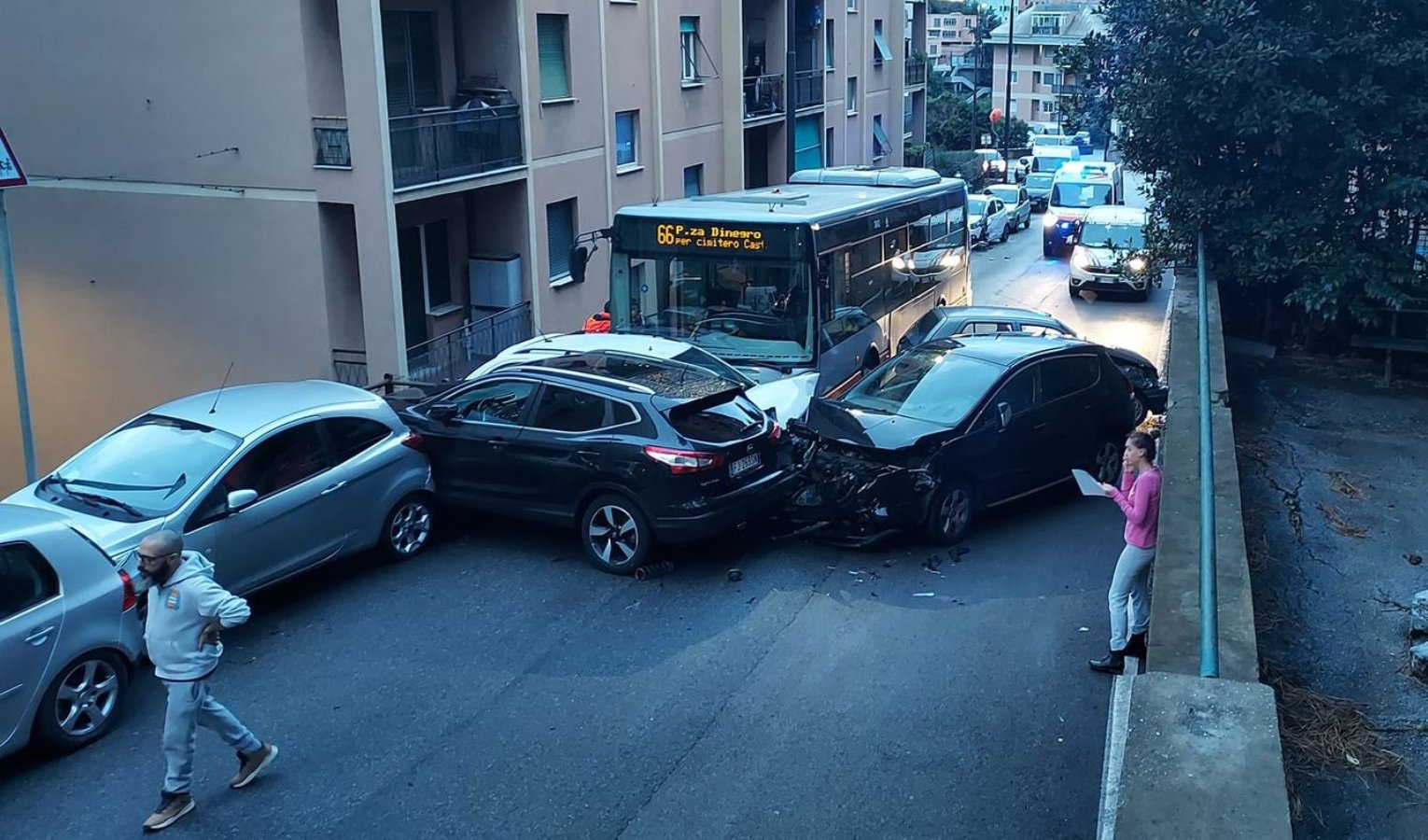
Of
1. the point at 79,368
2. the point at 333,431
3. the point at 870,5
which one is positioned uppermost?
the point at 870,5

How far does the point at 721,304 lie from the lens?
13.6 meters

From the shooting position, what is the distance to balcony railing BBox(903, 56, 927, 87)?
158ft

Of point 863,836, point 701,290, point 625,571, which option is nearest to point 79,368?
point 701,290

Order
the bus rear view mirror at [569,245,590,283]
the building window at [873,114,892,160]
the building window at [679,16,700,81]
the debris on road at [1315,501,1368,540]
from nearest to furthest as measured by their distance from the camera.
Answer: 1. the debris on road at [1315,501,1368,540]
2. the bus rear view mirror at [569,245,590,283]
3. the building window at [679,16,700,81]
4. the building window at [873,114,892,160]

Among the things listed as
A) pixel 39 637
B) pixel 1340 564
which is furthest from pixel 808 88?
pixel 39 637

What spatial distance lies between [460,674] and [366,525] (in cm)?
229

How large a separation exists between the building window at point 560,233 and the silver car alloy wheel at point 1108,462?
12.0 meters

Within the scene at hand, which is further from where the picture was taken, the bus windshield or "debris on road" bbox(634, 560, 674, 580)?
the bus windshield

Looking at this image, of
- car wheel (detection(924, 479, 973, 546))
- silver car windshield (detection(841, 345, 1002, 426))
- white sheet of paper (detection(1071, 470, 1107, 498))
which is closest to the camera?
white sheet of paper (detection(1071, 470, 1107, 498))

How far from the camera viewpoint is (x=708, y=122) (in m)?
28.4

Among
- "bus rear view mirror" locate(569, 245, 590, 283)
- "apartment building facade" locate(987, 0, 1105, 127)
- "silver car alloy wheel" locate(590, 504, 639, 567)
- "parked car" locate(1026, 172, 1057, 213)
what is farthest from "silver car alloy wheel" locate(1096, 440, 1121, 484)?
"apartment building facade" locate(987, 0, 1105, 127)

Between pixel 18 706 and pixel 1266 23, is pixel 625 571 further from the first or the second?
pixel 1266 23

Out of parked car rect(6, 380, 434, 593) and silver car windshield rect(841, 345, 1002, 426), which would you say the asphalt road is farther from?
silver car windshield rect(841, 345, 1002, 426)

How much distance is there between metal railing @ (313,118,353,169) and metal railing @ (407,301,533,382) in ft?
9.23
